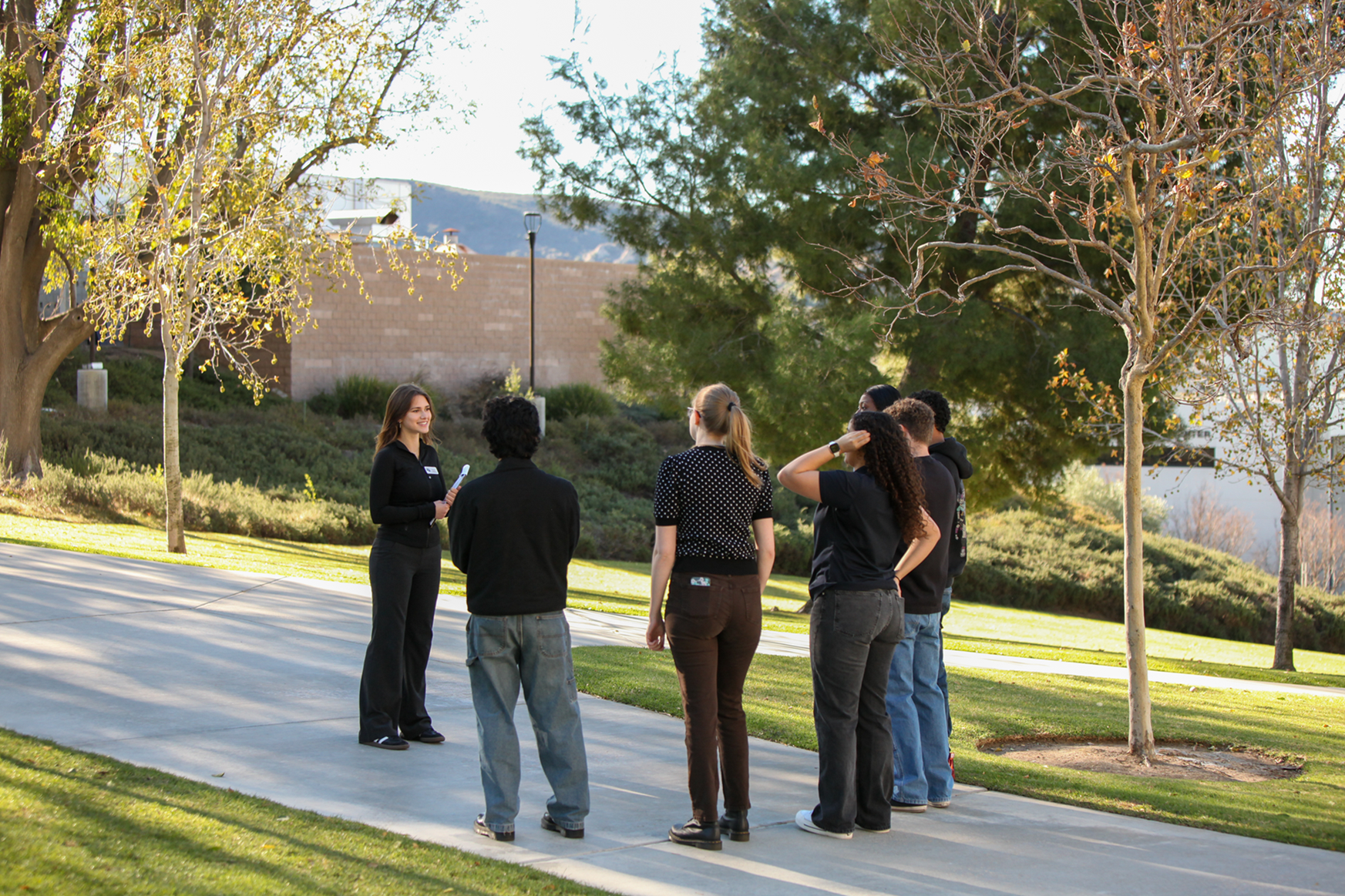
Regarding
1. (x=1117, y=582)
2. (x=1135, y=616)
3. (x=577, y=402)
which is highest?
(x=577, y=402)

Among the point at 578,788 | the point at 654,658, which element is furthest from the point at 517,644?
the point at 654,658

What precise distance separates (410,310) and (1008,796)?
93.9ft

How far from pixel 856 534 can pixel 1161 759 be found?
3495 mm

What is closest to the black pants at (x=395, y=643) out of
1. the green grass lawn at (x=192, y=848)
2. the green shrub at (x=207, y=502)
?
the green grass lawn at (x=192, y=848)

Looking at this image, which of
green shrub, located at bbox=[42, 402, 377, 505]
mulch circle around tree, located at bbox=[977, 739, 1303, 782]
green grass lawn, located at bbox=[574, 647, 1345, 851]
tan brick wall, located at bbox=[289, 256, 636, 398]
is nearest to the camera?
green grass lawn, located at bbox=[574, 647, 1345, 851]

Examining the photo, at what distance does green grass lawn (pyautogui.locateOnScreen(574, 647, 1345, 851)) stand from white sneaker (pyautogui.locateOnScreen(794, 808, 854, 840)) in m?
1.36

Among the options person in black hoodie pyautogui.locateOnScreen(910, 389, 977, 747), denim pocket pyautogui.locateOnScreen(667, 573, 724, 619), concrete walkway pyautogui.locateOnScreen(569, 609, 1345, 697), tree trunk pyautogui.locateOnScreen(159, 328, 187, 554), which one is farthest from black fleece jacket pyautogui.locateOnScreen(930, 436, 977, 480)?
tree trunk pyautogui.locateOnScreen(159, 328, 187, 554)

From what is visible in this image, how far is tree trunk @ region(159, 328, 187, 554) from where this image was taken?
1417cm

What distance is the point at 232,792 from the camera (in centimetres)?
486

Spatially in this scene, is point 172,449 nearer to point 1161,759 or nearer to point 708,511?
point 708,511

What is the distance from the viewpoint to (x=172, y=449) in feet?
47.5

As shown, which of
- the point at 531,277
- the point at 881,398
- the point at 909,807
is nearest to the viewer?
the point at 909,807

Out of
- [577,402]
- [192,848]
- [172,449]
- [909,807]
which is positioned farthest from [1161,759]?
[577,402]

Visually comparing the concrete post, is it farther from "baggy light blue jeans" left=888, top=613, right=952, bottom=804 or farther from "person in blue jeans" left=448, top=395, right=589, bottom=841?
"baggy light blue jeans" left=888, top=613, right=952, bottom=804
